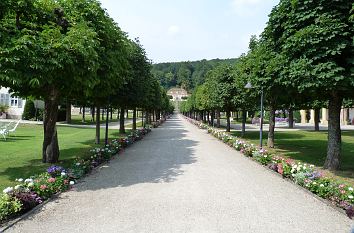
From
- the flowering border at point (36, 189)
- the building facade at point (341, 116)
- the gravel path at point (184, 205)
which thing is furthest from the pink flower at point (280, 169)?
the building facade at point (341, 116)

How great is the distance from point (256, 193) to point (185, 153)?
8.36m

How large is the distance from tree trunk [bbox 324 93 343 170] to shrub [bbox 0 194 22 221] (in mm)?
9806

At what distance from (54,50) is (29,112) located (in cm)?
3872

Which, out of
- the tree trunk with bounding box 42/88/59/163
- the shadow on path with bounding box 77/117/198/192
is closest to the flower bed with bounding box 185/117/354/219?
the shadow on path with bounding box 77/117/198/192

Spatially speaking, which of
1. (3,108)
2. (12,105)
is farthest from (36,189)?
(12,105)

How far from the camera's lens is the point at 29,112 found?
45.4m

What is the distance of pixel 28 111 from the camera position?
45.4 meters

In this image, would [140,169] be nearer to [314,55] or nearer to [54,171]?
[54,171]

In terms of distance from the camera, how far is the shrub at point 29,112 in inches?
1773

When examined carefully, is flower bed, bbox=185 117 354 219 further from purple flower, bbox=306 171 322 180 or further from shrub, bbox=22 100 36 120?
shrub, bbox=22 100 36 120

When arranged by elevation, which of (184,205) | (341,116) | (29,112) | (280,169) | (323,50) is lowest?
(184,205)

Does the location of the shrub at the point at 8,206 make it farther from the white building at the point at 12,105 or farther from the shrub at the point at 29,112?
the white building at the point at 12,105

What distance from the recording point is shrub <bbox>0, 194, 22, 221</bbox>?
6.42 m

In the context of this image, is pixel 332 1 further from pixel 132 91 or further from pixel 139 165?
pixel 132 91
